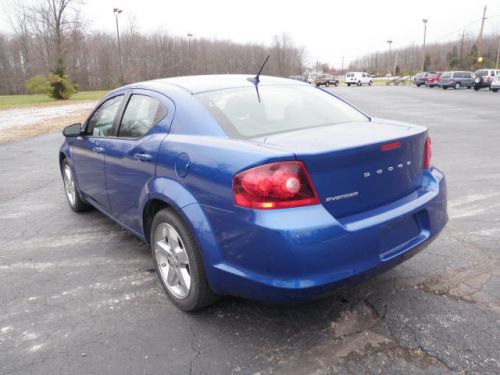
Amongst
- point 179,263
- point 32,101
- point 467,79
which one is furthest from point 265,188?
point 467,79

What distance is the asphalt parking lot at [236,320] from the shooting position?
2.41 meters

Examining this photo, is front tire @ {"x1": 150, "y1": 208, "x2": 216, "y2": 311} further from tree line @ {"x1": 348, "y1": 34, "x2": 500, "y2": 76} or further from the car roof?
tree line @ {"x1": 348, "y1": 34, "x2": 500, "y2": 76}

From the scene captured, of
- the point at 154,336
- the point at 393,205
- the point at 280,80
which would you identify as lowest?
the point at 154,336

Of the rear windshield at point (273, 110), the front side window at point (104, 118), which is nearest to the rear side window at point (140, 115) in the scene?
the front side window at point (104, 118)

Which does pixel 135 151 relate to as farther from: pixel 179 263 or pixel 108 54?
pixel 108 54

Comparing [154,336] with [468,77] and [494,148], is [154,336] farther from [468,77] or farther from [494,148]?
[468,77]

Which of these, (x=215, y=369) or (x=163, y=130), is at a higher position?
(x=163, y=130)

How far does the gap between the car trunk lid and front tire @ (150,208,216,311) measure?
0.83 metres

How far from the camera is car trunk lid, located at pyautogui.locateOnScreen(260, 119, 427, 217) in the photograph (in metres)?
2.33

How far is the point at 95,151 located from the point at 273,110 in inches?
76.0

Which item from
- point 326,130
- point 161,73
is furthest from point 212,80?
point 161,73

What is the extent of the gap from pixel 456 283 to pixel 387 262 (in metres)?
1.09

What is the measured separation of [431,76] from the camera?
46.9 m

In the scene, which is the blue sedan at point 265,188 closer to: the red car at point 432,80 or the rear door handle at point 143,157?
the rear door handle at point 143,157
